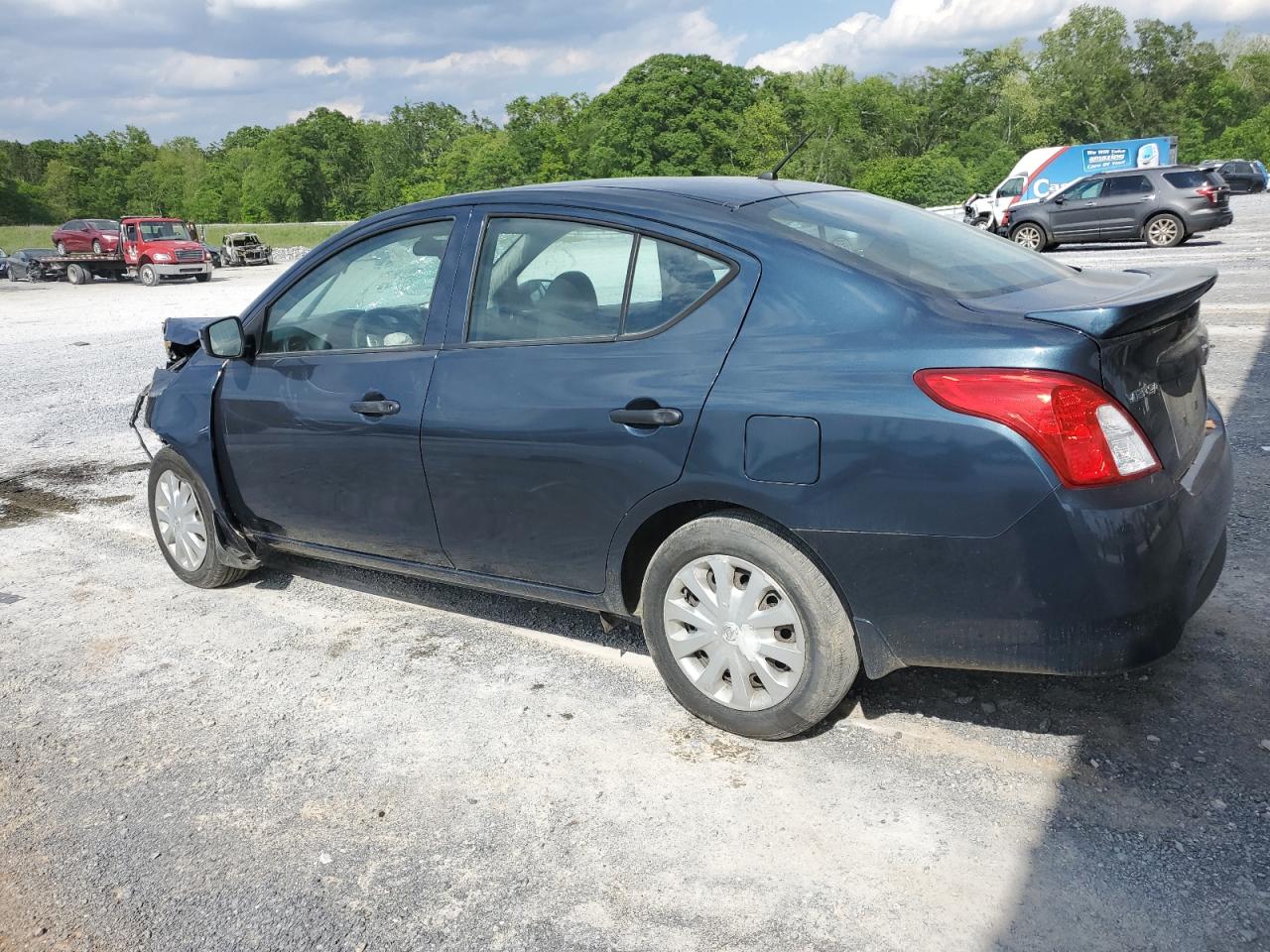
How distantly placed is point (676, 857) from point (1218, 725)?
168 centimetres

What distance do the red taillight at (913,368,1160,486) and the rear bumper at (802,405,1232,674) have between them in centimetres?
5

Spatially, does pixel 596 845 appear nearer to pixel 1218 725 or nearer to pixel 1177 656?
pixel 1218 725

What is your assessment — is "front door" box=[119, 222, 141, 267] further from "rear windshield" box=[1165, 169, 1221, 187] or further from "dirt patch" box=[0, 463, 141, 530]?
"dirt patch" box=[0, 463, 141, 530]

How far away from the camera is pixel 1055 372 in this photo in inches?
104

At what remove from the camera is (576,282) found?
359 centimetres

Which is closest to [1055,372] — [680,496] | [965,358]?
[965,358]

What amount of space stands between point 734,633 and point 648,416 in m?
0.70

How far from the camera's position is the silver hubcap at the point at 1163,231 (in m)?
21.5

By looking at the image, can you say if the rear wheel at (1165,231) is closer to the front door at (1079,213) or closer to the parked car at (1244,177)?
the front door at (1079,213)

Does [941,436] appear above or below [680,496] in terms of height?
above

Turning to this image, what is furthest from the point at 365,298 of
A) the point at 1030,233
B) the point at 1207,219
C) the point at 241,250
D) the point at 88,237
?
the point at 241,250

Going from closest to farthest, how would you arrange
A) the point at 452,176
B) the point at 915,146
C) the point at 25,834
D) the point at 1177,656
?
the point at 25,834 < the point at 1177,656 < the point at 915,146 < the point at 452,176

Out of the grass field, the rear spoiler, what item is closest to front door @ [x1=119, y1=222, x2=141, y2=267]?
the grass field

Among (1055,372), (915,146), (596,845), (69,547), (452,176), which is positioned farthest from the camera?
(452,176)
